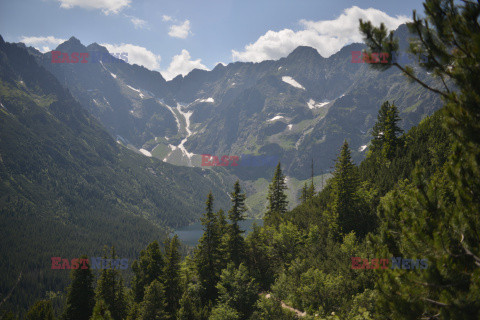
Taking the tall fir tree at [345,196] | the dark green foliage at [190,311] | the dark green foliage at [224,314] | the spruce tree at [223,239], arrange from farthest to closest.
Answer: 1. the spruce tree at [223,239]
2. the tall fir tree at [345,196]
3. the dark green foliage at [190,311]
4. the dark green foliage at [224,314]

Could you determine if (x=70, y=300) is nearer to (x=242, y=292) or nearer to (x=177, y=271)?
(x=177, y=271)

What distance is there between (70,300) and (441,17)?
48.8m

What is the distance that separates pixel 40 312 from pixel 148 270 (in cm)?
1388

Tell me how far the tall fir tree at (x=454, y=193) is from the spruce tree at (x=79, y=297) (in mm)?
43184

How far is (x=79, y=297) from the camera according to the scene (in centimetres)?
3812

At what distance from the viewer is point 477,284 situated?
598 centimetres

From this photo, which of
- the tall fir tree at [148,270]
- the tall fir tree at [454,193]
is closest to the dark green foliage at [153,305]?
the tall fir tree at [148,270]

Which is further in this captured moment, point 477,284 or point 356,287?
point 356,287

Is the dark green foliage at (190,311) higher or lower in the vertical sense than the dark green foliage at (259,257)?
lower

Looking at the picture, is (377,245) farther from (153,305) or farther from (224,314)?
(153,305)

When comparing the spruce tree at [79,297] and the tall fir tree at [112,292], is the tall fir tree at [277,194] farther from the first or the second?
the spruce tree at [79,297]

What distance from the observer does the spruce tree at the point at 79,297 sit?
3731cm

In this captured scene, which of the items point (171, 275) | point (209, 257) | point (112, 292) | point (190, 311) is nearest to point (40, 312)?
point (112, 292)

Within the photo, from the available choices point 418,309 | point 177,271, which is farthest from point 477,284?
point 177,271
